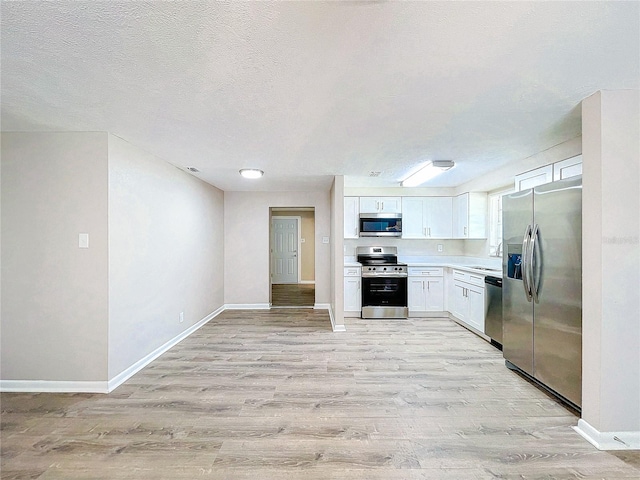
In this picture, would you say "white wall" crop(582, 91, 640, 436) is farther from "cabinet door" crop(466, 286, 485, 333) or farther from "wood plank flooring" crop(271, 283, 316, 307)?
"wood plank flooring" crop(271, 283, 316, 307)

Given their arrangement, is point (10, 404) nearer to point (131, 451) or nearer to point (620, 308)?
point (131, 451)

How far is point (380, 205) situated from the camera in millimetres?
5727

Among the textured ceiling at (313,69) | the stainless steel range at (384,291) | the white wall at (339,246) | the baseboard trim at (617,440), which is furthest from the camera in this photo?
the stainless steel range at (384,291)

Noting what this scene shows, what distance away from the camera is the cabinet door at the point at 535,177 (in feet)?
10.5

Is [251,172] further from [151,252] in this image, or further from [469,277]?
[469,277]

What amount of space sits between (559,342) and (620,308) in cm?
63

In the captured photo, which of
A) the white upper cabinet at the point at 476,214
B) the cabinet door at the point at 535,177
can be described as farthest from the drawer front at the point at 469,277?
the cabinet door at the point at 535,177

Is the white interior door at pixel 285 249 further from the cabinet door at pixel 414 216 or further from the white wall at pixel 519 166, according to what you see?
the white wall at pixel 519 166

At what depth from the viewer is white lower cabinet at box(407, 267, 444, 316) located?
17.8ft

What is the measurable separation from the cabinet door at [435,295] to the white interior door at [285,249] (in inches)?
207

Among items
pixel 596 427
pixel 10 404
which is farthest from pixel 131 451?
pixel 596 427

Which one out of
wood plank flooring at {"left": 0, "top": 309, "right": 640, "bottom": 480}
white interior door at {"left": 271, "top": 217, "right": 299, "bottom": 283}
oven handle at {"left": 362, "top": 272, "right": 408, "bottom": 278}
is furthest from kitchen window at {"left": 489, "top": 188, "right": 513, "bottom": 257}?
white interior door at {"left": 271, "top": 217, "right": 299, "bottom": 283}

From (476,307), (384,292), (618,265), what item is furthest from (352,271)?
(618,265)

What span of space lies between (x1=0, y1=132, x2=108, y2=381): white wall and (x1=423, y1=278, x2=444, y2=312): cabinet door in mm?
4705
